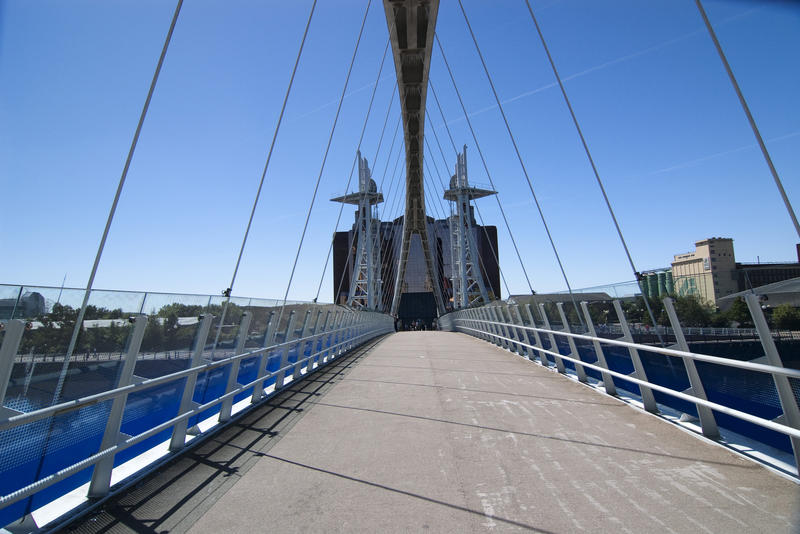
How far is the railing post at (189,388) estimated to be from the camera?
193 inches

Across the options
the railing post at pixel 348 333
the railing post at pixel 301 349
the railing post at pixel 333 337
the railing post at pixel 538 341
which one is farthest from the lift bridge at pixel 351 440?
the railing post at pixel 348 333

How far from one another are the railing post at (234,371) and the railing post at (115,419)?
2.00m

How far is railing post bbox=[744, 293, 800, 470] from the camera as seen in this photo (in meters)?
3.64

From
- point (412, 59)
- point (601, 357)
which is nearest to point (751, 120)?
point (601, 357)

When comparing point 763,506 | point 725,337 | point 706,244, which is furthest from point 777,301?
point 706,244

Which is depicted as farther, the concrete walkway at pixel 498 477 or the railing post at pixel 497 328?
the railing post at pixel 497 328

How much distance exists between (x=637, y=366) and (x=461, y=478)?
3449 millimetres

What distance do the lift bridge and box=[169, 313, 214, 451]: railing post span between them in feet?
0.07

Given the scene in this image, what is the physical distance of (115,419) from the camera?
3.99m

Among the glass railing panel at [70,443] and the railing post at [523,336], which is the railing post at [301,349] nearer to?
the glass railing panel at [70,443]

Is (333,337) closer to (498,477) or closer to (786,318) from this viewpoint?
(498,477)

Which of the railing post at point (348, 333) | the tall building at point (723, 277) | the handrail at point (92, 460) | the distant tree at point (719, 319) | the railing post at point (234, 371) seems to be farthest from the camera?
the railing post at point (348, 333)

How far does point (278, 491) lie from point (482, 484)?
5.17 feet

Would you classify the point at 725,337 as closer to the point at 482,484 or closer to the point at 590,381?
the point at 482,484
